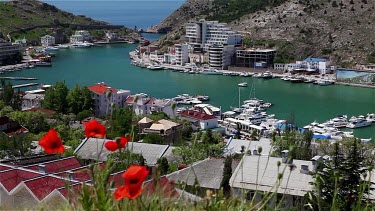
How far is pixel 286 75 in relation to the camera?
68.2 ft

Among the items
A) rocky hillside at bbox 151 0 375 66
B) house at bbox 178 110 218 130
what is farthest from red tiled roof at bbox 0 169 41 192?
rocky hillside at bbox 151 0 375 66

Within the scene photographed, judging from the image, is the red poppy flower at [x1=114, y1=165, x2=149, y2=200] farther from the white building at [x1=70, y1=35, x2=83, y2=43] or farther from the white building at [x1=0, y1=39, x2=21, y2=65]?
the white building at [x1=70, y1=35, x2=83, y2=43]

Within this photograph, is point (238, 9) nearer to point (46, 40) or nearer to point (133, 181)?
point (46, 40)

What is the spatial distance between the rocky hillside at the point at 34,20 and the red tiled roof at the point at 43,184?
29113 millimetres

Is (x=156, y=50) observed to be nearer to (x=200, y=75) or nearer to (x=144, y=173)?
(x=200, y=75)

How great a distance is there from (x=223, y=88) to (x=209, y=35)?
7.61 meters

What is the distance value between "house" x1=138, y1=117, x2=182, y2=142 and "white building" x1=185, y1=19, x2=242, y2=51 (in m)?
14.4

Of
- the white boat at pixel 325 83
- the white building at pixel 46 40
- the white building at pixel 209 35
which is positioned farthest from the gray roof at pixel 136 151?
the white building at pixel 46 40

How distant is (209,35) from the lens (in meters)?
25.6

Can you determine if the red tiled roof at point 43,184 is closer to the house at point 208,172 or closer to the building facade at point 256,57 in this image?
the house at point 208,172

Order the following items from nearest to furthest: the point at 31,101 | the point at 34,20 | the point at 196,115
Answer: the point at 196,115
the point at 31,101
the point at 34,20

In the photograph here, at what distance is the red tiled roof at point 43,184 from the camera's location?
322 centimetres

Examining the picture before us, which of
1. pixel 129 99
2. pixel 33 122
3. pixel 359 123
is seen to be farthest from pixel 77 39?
pixel 33 122

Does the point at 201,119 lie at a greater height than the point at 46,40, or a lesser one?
lesser
